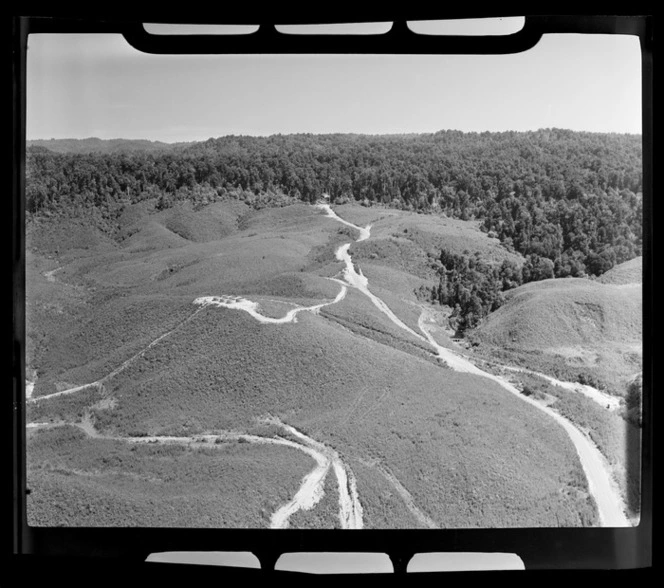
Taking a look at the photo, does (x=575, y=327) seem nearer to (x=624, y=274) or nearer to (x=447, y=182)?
(x=624, y=274)

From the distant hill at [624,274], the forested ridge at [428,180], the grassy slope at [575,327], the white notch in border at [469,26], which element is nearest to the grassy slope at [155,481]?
the grassy slope at [575,327]

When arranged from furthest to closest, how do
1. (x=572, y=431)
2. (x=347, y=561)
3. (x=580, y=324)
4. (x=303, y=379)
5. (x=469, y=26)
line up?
1. (x=303, y=379)
2. (x=580, y=324)
3. (x=572, y=431)
4. (x=469, y=26)
5. (x=347, y=561)

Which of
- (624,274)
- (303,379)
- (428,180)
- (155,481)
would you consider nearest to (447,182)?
(428,180)

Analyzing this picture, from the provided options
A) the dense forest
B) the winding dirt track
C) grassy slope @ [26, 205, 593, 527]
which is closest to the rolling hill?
the dense forest

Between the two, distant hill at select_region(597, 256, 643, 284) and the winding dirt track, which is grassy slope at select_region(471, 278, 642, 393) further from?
the winding dirt track

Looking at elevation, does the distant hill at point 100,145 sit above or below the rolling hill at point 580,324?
above

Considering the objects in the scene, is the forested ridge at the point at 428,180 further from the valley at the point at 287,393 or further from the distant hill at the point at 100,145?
the valley at the point at 287,393

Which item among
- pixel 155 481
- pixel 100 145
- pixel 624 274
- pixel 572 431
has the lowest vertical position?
pixel 155 481
